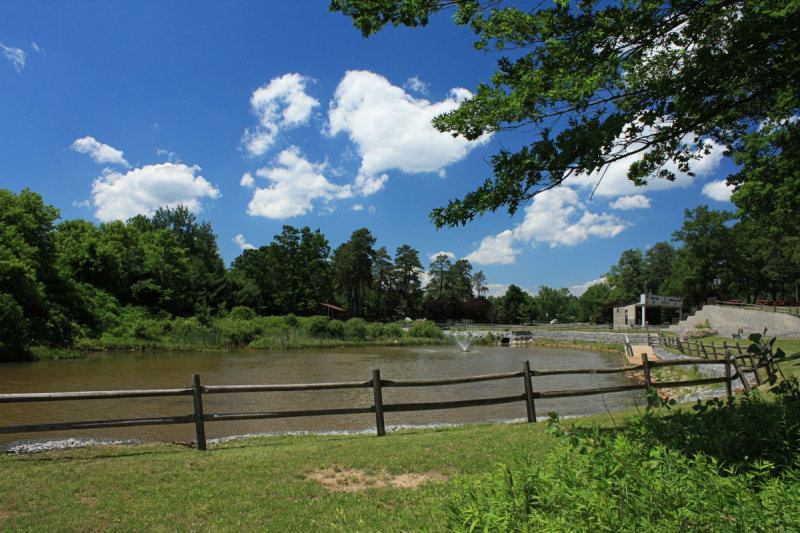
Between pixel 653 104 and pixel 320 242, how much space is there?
72.1 meters

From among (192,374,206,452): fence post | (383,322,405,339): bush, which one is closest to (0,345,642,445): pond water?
(192,374,206,452): fence post

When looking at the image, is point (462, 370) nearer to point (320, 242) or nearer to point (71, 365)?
point (71, 365)

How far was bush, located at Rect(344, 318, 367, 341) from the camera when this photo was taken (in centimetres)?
4894

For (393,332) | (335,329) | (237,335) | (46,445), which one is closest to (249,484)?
(46,445)

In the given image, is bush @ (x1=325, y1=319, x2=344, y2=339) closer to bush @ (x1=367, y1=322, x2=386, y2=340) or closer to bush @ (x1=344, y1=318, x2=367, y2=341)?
bush @ (x1=344, y1=318, x2=367, y2=341)

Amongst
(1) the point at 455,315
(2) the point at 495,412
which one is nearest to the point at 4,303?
(2) the point at 495,412

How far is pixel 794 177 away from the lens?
450 inches

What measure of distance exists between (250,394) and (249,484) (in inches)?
445

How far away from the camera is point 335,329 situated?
158 feet

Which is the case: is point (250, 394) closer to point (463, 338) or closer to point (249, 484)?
point (249, 484)

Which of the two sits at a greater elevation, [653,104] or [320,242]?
[320,242]

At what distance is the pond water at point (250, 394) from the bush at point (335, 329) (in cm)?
1847

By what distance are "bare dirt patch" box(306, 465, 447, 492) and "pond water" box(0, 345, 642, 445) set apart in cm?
249

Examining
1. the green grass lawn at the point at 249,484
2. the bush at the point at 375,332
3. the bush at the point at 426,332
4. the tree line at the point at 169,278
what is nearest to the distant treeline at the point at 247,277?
the tree line at the point at 169,278
